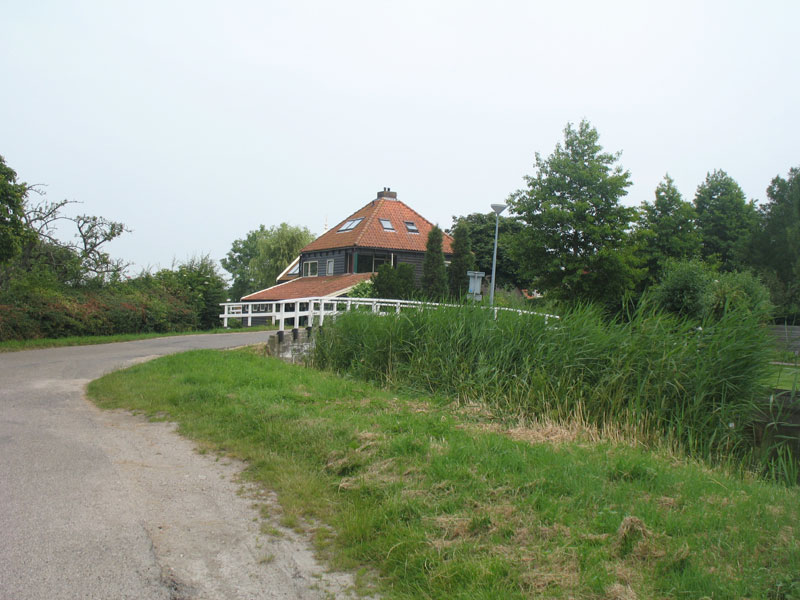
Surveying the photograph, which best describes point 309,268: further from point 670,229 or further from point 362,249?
point 670,229

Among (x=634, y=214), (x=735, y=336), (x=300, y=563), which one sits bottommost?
(x=300, y=563)

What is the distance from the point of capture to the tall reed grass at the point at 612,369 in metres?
8.59

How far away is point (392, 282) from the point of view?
32.4 meters

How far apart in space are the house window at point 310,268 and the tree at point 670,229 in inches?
876

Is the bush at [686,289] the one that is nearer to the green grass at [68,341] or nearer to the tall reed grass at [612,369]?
the tall reed grass at [612,369]

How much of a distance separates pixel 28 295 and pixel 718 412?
19.0 meters

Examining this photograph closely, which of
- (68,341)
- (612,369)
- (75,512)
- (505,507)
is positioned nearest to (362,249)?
(68,341)

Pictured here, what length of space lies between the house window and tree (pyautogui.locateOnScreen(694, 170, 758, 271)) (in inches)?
1112

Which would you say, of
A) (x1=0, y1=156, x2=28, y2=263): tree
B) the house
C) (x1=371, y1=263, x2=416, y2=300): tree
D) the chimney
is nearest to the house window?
the house

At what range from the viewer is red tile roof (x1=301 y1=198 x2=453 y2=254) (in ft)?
133

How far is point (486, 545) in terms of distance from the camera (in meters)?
3.77

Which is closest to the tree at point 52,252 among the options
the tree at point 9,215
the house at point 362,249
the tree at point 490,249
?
the tree at point 9,215

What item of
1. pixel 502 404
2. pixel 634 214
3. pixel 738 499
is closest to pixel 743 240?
pixel 634 214

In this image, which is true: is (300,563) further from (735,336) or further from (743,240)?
(743,240)
